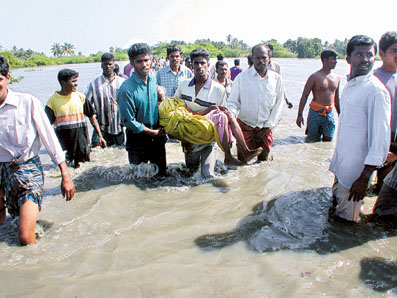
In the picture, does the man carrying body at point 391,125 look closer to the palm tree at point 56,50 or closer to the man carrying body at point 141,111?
the man carrying body at point 141,111

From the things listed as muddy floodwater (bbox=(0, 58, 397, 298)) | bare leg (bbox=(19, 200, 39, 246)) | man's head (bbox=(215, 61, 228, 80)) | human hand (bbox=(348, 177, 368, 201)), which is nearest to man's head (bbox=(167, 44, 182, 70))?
man's head (bbox=(215, 61, 228, 80))

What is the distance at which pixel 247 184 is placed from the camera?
4.46m

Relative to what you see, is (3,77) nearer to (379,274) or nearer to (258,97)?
(258,97)

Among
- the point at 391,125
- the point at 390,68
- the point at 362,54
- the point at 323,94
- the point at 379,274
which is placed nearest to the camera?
the point at 379,274

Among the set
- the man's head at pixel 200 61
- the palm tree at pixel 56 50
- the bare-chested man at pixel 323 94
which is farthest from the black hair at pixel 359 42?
the palm tree at pixel 56 50

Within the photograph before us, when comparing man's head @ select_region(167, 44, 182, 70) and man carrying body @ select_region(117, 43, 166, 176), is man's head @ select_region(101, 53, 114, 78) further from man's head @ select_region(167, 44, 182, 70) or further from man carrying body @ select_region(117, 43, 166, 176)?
man carrying body @ select_region(117, 43, 166, 176)

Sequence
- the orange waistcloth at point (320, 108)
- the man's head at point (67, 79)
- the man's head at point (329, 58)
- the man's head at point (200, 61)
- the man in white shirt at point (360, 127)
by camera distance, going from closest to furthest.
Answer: the man in white shirt at point (360, 127) < the man's head at point (200, 61) < the man's head at point (67, 79) < the man's head at point (329, 58) < the orange waistcloth at point (320, 108)

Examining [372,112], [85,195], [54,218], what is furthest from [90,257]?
[372,112]

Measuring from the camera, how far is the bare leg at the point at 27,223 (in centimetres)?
290

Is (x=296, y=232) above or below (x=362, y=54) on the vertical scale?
below

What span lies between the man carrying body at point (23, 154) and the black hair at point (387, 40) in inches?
139

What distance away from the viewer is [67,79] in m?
4.55

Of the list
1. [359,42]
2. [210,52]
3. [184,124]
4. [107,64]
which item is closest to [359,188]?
[359,42]

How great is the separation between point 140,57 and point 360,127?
2.61m
